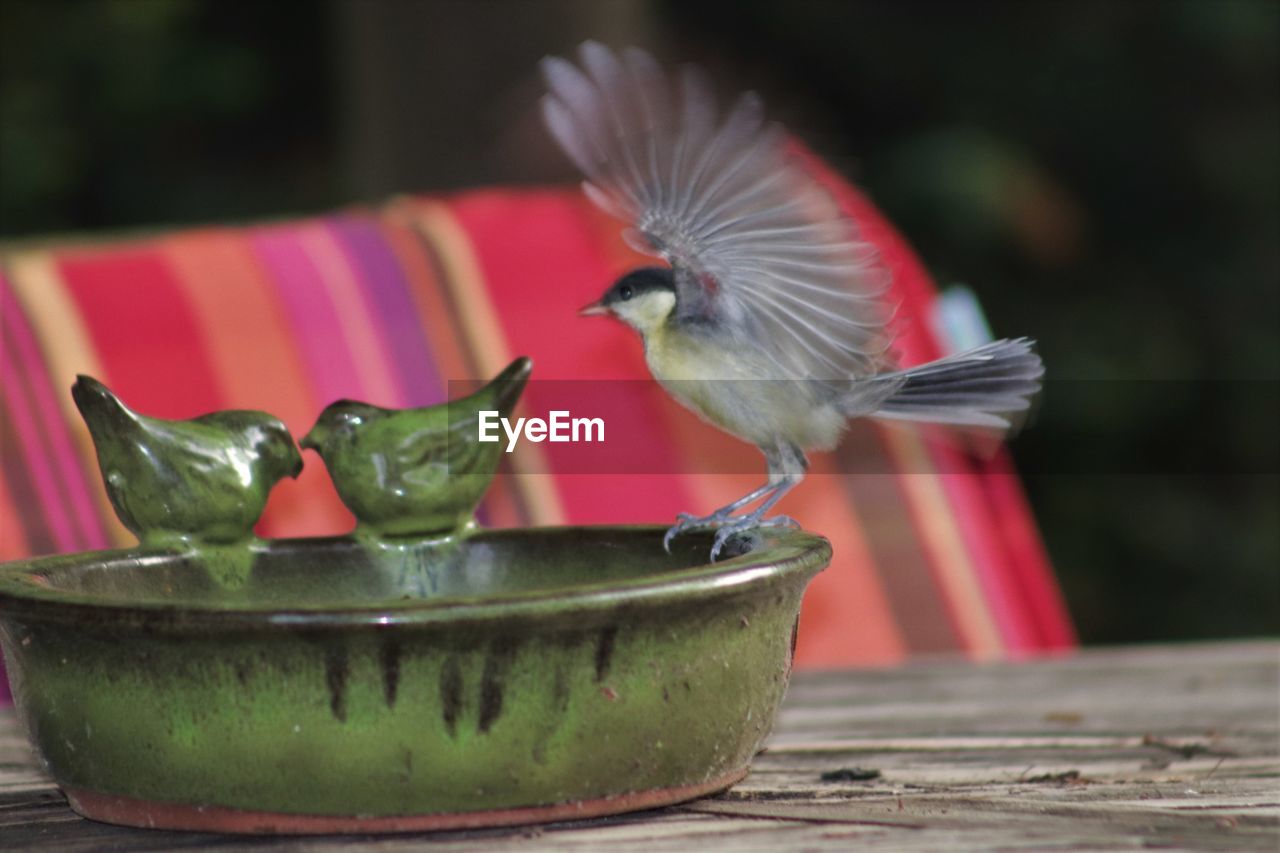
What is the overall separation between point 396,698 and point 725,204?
273 mm

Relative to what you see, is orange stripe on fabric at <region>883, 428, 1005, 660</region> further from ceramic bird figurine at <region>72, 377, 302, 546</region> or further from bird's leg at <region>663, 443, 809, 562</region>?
ceramic bird figurine at <region>72, 377, 302, 546</region>

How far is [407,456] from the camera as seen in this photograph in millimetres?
849

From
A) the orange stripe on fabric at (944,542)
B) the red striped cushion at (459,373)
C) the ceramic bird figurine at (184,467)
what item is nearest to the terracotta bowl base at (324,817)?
the ceramic bird figurine at (184,467)

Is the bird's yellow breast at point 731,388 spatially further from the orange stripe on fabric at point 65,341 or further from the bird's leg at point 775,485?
the orange stripe on fabric at point 65,341

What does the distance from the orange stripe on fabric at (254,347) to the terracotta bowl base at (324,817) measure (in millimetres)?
908

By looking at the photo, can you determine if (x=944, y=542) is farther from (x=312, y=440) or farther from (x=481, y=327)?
(x=312, y=440)

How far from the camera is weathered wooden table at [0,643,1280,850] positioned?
28.5 inches

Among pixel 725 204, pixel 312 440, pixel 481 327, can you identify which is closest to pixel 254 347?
pixel 481 327

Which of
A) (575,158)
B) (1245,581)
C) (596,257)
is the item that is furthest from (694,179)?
(1245,581)

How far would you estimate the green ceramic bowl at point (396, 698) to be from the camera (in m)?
0.68

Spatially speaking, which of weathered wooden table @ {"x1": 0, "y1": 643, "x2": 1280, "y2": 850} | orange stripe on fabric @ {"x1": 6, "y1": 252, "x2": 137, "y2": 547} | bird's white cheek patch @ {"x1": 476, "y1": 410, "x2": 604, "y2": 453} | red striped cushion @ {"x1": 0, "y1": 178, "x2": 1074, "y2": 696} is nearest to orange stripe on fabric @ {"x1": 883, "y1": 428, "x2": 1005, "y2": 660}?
red striped cushion @ {"x1": 0, "y1": 178, "x2": 1074, "y2": 696}

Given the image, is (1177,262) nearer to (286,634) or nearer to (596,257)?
(596,257)

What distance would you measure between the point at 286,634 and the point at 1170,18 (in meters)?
3.17

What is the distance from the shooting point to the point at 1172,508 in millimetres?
3408
